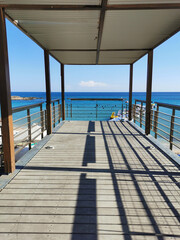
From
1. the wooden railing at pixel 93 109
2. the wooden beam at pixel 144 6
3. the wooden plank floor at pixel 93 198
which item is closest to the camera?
the wooden plank floor at pixel 93 198

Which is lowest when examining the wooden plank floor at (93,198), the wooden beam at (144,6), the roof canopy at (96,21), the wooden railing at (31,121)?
the wooden plank floor at (93,198)

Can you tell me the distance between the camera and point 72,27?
241 cm

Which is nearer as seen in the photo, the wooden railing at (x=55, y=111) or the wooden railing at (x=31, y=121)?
the wooden railing at (x=31, y=121)

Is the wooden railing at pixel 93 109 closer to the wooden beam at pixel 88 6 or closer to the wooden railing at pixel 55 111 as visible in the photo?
the wooden railing at pixel 55 111

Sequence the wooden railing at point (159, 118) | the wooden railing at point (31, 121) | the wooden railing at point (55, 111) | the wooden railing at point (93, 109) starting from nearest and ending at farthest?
the wooden railing at point (31, 121), the wooden railing at point (159, 118), the wooden railing at point (55, 111), the wooden railing at point (93, 109)

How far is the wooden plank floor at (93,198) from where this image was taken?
45.2 inches

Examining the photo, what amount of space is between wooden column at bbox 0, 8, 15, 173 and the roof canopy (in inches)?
13.5

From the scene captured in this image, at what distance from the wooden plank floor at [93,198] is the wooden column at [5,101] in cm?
26

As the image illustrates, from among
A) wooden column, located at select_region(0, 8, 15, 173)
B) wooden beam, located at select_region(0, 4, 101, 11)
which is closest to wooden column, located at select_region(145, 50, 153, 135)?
wooden beam, located at select_region(0, 4, 101, 11)

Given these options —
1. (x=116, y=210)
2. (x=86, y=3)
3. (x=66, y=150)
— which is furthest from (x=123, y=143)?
(x=86, y=3)

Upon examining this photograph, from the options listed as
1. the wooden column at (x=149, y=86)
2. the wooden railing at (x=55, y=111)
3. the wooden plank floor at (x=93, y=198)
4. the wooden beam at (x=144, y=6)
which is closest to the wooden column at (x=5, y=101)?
the wooden plank floor at (x=93, y=198)

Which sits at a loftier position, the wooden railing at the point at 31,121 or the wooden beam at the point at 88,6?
the wooden beam at the point at 88,6

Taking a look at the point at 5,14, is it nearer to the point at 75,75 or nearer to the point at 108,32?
the point at 108,32

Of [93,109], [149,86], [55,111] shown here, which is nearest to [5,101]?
[55,111]
